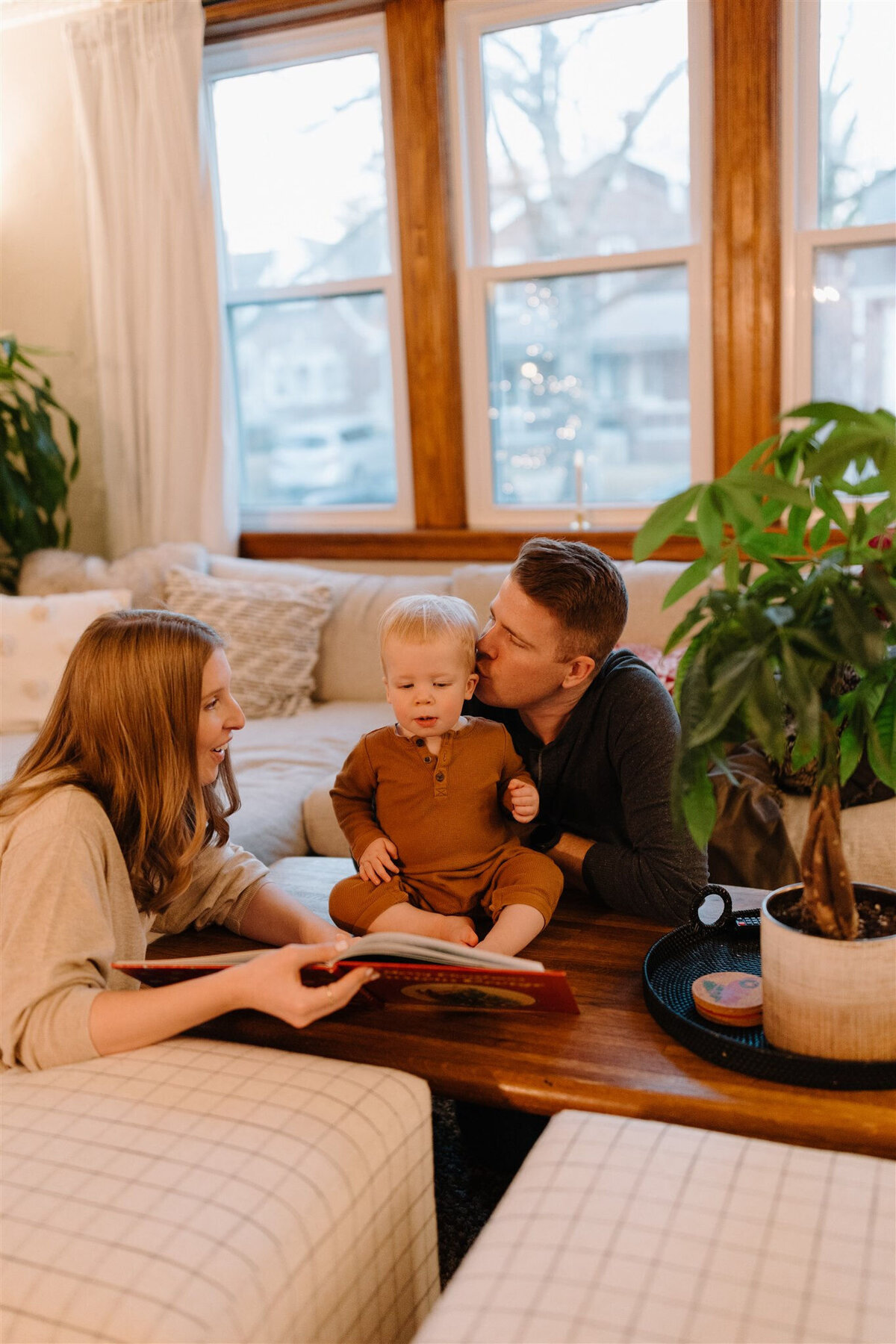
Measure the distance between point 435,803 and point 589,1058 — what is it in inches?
16.1

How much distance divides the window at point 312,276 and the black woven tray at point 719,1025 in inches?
106

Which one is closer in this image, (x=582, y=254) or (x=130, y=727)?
(x=130, y=727)

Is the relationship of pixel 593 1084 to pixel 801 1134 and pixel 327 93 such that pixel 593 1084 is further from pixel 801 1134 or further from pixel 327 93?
pixel 327 93

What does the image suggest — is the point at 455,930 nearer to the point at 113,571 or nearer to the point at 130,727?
the point at 130,727

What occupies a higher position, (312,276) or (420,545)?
(312,276)

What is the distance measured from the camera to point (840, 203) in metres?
3.31

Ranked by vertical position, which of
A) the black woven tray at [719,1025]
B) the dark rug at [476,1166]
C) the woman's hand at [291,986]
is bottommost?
the dark rug at [476,1166]

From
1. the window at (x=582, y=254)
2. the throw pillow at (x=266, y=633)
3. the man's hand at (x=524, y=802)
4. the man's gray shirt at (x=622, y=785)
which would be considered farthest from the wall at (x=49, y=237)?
the man's hand at (x=524, y=802)

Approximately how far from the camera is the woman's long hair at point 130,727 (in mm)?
1348

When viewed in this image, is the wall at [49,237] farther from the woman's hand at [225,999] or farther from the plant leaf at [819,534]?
the plant leaf at [819,534]

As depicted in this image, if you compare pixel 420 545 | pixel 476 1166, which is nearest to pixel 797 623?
pixel 476 1166

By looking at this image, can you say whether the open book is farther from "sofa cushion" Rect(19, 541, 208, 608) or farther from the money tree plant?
"sofa cushion" Rect(19, 541, 208, 608)

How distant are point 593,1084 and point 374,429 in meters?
3.15

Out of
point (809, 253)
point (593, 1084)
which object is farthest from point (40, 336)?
point (593, 1084)
